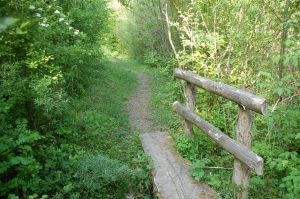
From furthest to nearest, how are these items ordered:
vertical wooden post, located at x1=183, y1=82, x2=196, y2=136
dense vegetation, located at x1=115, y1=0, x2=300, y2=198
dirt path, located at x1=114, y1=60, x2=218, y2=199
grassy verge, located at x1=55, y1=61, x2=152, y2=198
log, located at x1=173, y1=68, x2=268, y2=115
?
vertical wooden post, located at x1=183, y1=82, x2=196, y2=136 < dense vegetation, located at x1=115, y1=0, x2=300, y2=198 < grassy verge, located at x1=55, y1=61, x2=152, y2=198 < dirt path, located at x1=114, y1=60, x2=218, y2=199 < log, located at x1=173, y1=68, x2=268, y2=115

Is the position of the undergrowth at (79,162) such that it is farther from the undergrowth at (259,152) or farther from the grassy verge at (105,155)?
the undergrowth at (259,152)

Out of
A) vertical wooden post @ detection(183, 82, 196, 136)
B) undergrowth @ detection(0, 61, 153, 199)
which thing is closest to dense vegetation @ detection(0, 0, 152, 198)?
undergrowth @ detection(0, 61, 153, 199)

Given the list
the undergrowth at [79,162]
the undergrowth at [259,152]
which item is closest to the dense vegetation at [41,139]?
the undergrowth at [79,162]

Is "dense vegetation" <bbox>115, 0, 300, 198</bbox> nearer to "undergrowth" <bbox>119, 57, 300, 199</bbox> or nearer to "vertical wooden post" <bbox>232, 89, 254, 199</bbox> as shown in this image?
"undergrowth" <bbox>119, 57, 300, 199</bbox>

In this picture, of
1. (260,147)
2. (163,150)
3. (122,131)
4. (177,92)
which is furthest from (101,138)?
(177,92)

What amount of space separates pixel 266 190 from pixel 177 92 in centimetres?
514

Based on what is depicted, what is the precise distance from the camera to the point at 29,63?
334 cm

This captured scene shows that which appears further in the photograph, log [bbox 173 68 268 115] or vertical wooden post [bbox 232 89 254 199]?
vertical wooden post [bbox 232 89 254 199]

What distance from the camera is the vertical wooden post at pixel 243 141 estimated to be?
302 cm

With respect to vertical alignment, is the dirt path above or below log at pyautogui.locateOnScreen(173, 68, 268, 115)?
below

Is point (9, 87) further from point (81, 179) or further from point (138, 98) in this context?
point (138, 98)

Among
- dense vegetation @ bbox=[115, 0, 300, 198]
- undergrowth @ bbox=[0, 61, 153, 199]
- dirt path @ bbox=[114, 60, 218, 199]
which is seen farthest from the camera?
dense vegetation @ bbox=[115, 0, 300, 198]

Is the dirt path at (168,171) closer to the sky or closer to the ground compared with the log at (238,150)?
closer to the ground

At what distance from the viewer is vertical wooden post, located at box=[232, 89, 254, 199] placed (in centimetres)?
302
